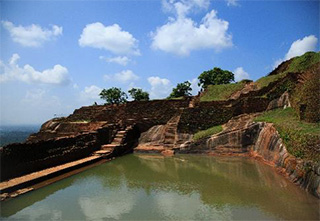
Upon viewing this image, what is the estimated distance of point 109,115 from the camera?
2270 cm

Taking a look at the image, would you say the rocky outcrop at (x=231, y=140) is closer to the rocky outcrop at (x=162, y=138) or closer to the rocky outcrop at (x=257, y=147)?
the rocky outcrop at (x=257, y=147)

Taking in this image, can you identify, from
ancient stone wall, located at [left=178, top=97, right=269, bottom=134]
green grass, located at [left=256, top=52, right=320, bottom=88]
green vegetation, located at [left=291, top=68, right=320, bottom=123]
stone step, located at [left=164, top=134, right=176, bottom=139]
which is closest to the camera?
green vegetation, located at [left=291, top=68, right=320, bottom=123]

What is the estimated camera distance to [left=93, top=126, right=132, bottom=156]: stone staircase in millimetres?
14844

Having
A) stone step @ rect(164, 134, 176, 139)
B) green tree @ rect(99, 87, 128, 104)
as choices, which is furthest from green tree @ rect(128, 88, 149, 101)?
stone step @ rect(164, 134, 176, 139)

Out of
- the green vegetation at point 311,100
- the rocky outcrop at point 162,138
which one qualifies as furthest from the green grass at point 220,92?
the green vegetation at point 311,100

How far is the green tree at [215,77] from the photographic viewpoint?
35.0 meters

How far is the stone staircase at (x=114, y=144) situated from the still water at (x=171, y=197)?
323 cm

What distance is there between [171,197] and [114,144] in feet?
31.5

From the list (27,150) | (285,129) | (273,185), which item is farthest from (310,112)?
(27,150)

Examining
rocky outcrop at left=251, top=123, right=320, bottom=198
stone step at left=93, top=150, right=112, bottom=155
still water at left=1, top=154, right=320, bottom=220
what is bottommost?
still water at left=1, top=154, right=320, bottom=220

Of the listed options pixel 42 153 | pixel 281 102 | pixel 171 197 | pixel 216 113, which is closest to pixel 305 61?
pixel 281 102

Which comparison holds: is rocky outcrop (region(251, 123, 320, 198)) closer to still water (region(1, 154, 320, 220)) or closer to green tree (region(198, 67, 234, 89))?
still water (region(1, 154, 320, 220))

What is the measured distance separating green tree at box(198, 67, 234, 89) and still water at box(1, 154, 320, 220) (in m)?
24.8

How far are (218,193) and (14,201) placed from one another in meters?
6.51
